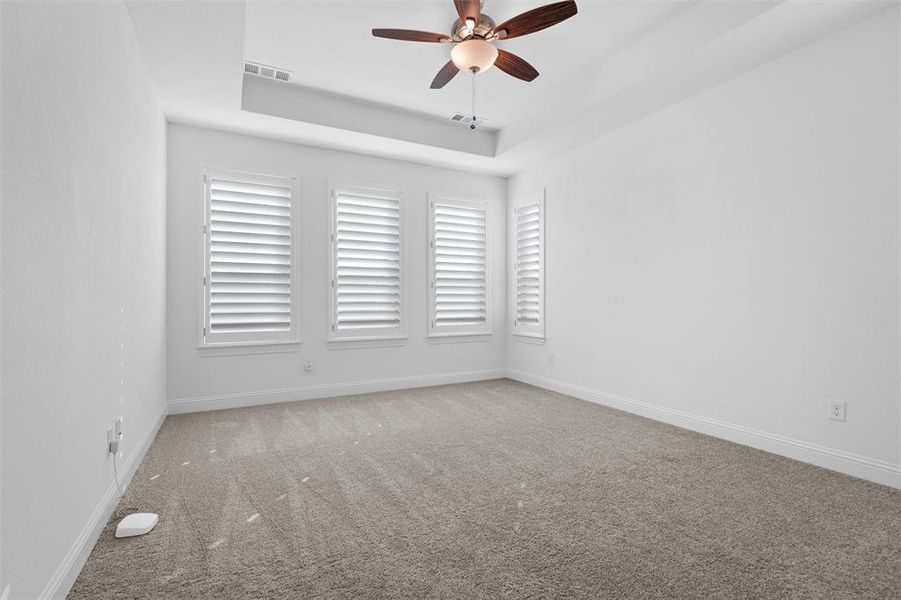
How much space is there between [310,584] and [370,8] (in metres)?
3.19

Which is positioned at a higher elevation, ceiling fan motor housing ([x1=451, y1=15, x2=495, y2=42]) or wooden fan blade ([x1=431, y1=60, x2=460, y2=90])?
ceiling fan motor housing ([x1=451, y1=15, x2=495, y2=42])

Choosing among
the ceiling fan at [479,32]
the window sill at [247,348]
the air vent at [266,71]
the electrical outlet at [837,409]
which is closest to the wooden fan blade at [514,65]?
the ceiling fan at [479,32]

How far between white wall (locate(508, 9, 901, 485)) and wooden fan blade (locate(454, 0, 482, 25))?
203cm

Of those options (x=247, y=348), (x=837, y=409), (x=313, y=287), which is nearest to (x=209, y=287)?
(x=247, y=348)

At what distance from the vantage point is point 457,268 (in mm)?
5582

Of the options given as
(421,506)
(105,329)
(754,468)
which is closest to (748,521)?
(754,468)

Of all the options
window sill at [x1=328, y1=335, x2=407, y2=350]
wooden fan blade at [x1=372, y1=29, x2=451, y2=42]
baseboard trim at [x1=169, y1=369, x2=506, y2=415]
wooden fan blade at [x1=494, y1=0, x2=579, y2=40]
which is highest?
wooden fan blade at [x1=494, y1=0, x2=579, y2=40]

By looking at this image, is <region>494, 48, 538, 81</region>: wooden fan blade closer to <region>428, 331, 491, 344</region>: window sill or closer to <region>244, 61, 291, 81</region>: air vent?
<region>244, 61, 291, 81</region>: air vent

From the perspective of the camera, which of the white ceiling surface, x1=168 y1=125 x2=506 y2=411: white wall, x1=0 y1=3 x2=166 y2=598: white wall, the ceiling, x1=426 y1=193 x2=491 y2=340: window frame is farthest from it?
x1=426 y1=193 x2=491 y2=340: window frame

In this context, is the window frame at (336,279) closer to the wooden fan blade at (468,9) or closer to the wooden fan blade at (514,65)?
the wooden fan blade at (514,65)

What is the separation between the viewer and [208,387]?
13.9ft

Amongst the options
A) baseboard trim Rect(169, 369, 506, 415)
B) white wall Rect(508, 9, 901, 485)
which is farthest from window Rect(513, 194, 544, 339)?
baseboard trim Rect(169, 369, 506, 415)

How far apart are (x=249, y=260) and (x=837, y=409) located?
469cm

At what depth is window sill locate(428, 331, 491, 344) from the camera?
5410 mm
